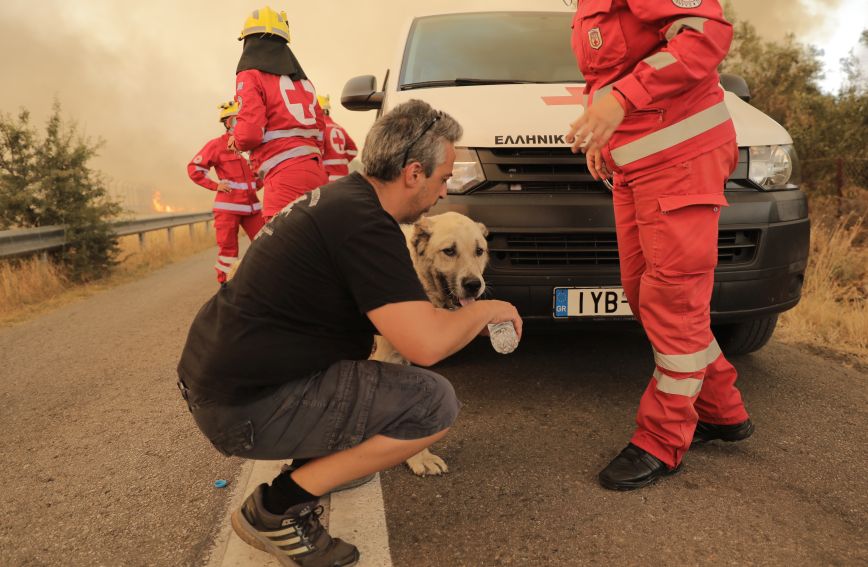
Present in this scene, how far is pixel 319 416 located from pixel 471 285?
1298mm

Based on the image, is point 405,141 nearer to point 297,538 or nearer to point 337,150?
point 297,538

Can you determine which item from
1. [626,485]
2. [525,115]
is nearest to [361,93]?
[525,115]

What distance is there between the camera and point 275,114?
5.64 m

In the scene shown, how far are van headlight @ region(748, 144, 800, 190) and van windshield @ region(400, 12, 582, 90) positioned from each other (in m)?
1.33

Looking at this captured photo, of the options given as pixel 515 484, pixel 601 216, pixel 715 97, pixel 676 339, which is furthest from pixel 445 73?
pixel 515 484

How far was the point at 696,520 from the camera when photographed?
2.56m

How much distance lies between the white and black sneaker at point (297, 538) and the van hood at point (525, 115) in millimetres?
2138

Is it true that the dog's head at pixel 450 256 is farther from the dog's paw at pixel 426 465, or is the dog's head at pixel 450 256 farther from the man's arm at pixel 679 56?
the man's arm at pixel 679 56

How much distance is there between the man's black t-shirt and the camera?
7.02 ft

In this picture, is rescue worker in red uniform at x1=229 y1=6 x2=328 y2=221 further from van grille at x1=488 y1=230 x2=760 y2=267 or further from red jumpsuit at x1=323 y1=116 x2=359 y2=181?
van grille at x1=488 y1=230 x2=760 y2=267

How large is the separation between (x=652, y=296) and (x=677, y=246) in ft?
0.81

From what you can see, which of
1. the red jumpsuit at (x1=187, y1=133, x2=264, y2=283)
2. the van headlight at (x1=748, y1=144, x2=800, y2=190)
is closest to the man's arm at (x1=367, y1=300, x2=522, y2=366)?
the van headlight at (x1=748, y1=144, x2=800, y2=190)

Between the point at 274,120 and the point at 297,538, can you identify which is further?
the point at 274,120

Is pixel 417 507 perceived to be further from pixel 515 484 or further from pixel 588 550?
pixel 588 550
